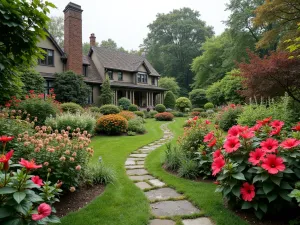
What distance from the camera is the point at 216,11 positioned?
29.6 m

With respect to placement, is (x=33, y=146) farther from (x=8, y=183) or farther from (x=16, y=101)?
(x=16, y=101)

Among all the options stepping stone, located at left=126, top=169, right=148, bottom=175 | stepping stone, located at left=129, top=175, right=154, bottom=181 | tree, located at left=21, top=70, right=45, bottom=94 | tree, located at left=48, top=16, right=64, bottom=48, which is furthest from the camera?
tree, located at left=48, top=16, right=64, bottom=48

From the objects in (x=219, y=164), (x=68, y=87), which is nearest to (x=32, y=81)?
(x=68, y=87)

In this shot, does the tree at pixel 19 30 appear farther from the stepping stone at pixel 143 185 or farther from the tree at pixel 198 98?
the tree at pixel 198 98

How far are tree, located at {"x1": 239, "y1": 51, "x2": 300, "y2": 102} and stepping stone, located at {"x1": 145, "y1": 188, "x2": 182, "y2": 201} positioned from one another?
7.09 meters

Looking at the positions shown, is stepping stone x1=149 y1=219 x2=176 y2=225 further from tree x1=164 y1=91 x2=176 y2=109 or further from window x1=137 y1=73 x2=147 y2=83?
tree x1=164 y1=91 x2=176 y2=109

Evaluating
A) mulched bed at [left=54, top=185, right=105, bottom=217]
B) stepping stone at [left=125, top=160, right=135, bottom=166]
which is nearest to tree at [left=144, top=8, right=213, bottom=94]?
stepping stone at [left=125, top=160, right=135, bottom=166]

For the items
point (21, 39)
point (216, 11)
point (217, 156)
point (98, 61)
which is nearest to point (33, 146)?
point (21, 39)

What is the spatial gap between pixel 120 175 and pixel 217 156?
2375mm

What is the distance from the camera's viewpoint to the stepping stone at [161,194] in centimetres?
363

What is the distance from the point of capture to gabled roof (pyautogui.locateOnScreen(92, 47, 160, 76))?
971 inches

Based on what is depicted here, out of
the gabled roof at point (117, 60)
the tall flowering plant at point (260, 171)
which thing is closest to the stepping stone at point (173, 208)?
the tall flowering plant at point (260, 171)

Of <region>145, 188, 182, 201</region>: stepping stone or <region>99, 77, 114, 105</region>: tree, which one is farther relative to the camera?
<region>99, 77, 114, 105</region>: tree

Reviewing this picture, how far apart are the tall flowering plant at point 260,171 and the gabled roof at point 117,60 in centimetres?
2216
